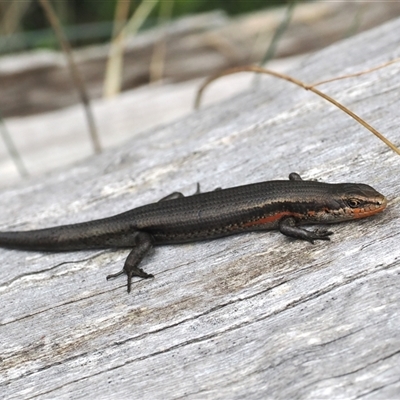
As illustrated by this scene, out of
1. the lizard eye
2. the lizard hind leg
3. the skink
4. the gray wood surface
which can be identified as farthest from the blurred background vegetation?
the lizard eye

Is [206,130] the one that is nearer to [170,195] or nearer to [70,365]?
[170,195]

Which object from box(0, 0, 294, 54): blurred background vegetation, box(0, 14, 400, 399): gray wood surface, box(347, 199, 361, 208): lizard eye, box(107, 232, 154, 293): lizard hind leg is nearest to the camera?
box(0, 14, 400, 399): gray wood surface

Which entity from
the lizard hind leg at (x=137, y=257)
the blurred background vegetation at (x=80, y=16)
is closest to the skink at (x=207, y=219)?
the lizard hind leg at (x=137, y=257)

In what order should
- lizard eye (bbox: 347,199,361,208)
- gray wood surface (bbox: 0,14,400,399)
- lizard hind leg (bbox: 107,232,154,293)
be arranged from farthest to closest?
lizard hind leg (bbox: 107,232,154,293) < lizard eye (bbox: 347,199,361,208) < gray wood surface (bbox: 0,14,400,399)

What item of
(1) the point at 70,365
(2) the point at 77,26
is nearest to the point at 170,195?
(1) the point at 70,365

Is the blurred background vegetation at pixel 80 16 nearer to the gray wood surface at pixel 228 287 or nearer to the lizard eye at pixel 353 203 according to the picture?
the gray wood surface at pixel 228 287

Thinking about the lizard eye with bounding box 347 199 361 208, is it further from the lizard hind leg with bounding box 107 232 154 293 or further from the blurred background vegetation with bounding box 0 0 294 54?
the blurred background vegetation with bounding box 0 0 294 54

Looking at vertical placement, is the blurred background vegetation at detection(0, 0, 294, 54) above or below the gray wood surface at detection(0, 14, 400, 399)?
above
